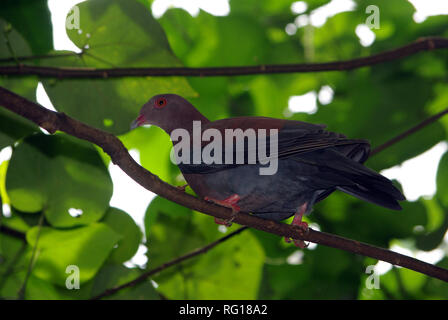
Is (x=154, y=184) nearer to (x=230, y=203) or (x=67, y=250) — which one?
(x=230, y=203)

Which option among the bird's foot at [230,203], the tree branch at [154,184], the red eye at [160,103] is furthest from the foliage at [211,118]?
the tree branch at [154,184]

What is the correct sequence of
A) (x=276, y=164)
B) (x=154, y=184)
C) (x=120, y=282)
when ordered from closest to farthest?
1. (x=154, y=184)
2. (x=276, y=164)
3. (x=120, y=282)

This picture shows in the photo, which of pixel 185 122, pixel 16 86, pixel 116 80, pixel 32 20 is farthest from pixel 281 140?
pixel 32 20

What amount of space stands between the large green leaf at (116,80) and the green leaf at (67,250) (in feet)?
1.55

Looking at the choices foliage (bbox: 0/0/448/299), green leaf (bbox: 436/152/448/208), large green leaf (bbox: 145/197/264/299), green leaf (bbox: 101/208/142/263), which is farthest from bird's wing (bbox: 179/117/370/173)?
green leaf (bbox: 436/152/448/208)

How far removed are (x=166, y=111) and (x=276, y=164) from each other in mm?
459

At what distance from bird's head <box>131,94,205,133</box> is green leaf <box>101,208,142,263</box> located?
0.53 metres

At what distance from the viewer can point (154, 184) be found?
1.49 metres

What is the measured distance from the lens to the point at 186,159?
1813mm

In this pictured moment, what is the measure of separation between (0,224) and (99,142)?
1033 mm

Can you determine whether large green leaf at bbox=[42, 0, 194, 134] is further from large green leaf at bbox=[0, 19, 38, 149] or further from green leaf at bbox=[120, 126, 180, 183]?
green leaf at bbox=[120, 126, 180, 183]

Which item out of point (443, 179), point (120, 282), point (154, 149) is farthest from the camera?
point (154, 149)

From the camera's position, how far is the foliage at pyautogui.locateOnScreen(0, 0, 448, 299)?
213 cm

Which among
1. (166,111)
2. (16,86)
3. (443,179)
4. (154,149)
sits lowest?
(166,111)
